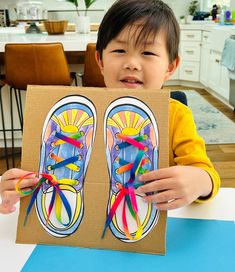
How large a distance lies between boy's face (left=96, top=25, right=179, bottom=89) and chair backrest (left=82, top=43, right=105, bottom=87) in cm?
124

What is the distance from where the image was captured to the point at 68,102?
58 cm

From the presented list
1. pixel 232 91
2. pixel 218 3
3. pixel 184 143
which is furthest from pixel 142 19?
pixel 218 3

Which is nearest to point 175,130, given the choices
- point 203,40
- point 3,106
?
point 3,106

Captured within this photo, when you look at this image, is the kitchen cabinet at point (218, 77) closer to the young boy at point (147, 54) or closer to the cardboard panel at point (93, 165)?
the young boy at point (147, 54)

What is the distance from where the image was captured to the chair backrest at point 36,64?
2104 millimetres

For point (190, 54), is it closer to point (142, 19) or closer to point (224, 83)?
point (224, 83)

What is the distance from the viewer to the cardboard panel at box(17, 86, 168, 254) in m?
0.55

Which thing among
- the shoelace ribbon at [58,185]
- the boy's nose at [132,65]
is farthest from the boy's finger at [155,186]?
the boy's nose at [132,65]

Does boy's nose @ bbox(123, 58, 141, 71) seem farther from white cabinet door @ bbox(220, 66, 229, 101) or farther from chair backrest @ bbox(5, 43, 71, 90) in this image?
white cabinet door @ bbox(220, 66, 229, 101)

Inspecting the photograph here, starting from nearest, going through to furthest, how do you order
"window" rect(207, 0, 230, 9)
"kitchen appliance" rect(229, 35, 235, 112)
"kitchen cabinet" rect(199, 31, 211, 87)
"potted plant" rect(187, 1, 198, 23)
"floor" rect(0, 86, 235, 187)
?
"floor" rect(0, 86, 235, 187) < "kitchen appliance" rect(229, 35, 235, 112) < "kitchen cabinet" rect(199, 31, 211, 87) < "window" rect(207, 0, 230, 9) < "potted plant" rect(187, 1, 198, 23)

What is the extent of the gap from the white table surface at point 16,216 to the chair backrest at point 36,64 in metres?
1.59

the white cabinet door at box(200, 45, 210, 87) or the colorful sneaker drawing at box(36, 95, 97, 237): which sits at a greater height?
the colorful sneaker drawing at box(36, 95, 97, 237)

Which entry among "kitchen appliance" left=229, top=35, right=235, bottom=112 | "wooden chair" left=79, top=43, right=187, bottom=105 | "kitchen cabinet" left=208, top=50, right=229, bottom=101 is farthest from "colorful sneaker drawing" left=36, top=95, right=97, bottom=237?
"kitchen cabinet" left=208, top=50, right=229, bottom=101

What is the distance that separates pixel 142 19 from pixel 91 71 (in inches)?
52.2
